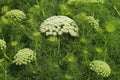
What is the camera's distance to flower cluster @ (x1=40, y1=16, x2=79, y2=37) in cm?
357

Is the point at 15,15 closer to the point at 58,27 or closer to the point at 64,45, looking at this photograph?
the point at 58,27

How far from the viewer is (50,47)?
11.6ft

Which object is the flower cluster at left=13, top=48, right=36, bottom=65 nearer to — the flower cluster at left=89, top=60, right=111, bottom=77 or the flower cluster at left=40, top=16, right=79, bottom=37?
the flower cluster at left=40, top=16, right=79, bottom=37

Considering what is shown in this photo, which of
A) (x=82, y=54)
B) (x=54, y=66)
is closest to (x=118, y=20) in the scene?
(x=82, y=54)

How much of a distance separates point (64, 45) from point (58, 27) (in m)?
0.21

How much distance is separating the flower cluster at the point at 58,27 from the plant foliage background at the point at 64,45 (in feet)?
0.24

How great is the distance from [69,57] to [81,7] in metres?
1.10

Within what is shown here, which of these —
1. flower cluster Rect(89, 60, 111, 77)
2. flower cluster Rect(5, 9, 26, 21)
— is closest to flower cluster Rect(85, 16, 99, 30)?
flower cluster Rect(89, 60, 111, 77)

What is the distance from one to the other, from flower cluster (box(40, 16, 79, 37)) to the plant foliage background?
7 centimetres

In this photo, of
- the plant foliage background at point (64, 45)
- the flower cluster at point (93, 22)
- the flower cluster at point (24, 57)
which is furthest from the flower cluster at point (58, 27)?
the flower cluster at point (24, 57)

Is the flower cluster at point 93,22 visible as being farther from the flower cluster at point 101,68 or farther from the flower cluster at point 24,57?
the flower cluster at point 24,57

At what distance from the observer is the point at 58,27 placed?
11.8 ft

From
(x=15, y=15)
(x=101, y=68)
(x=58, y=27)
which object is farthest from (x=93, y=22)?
(x=15, y=15)

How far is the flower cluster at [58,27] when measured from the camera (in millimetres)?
3574
